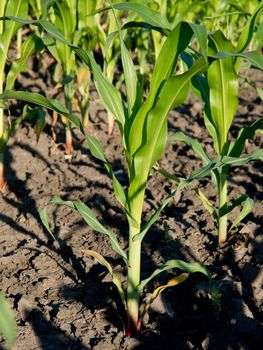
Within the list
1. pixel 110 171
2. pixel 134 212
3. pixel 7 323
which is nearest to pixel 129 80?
pixel 110 171

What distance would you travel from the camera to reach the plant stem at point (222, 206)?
271cm

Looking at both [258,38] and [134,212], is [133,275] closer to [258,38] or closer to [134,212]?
[134,212]

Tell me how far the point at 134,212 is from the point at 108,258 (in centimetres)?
61

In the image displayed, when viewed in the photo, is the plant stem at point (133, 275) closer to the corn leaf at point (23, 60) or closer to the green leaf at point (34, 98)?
the green leaf at point (34, 98)

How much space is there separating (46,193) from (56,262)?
70 cm

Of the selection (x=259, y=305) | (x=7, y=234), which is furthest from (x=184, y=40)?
(x=7, y=234)

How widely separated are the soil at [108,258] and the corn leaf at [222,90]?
480mm

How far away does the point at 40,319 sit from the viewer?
2.32 m

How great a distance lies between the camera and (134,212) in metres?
2.14

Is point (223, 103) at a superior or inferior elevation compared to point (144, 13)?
inferior

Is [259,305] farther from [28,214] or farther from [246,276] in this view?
[28,214]

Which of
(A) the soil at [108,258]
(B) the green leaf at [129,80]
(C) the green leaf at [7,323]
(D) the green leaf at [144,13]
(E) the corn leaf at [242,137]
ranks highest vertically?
(D) the green leaf at [144,13]

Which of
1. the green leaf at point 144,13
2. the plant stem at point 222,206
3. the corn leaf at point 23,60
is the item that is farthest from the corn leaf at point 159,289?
the corn leaf at point 23,60

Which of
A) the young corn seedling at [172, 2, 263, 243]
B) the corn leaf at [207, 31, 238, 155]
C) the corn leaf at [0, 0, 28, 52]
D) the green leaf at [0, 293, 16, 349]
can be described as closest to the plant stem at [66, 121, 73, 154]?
the corn leaf at [0, 0, 28, 52]
